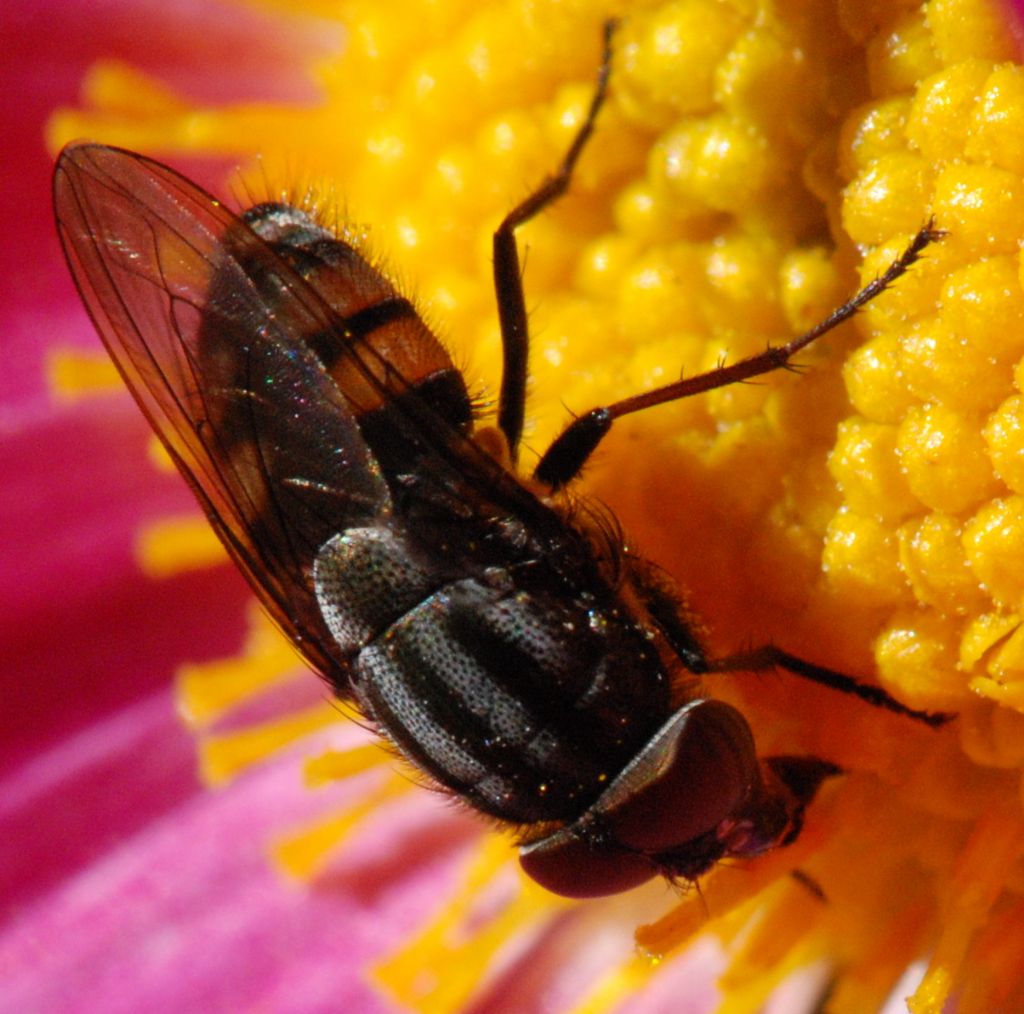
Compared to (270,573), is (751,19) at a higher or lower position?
higher

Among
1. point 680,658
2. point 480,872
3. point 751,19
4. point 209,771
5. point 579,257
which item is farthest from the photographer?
point 209,771

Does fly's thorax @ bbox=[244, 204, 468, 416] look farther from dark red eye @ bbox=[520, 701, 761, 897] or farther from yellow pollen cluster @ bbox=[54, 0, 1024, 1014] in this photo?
dark red eye @ bbox=[520, 701, 761, 897]

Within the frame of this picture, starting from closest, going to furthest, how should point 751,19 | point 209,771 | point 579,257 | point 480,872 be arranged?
point 751,19 → point 579,257 → point 480,872 → point 209,771

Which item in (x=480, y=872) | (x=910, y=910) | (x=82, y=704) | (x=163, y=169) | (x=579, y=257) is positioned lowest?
(x=910, y=910)

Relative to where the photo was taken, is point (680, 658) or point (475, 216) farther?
point (475, 216)

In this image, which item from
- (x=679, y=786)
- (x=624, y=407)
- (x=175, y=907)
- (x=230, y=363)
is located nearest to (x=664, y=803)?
(x=679, y=786)

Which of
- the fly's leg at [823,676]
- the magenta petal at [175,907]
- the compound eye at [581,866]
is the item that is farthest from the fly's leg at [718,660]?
the magenta petal at [175,907]

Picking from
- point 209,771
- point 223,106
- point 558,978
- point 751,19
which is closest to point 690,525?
point 751,19

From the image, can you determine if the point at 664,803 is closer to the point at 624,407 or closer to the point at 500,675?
the point at 500,675

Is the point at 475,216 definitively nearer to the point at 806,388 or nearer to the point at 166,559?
the point at 806,388
